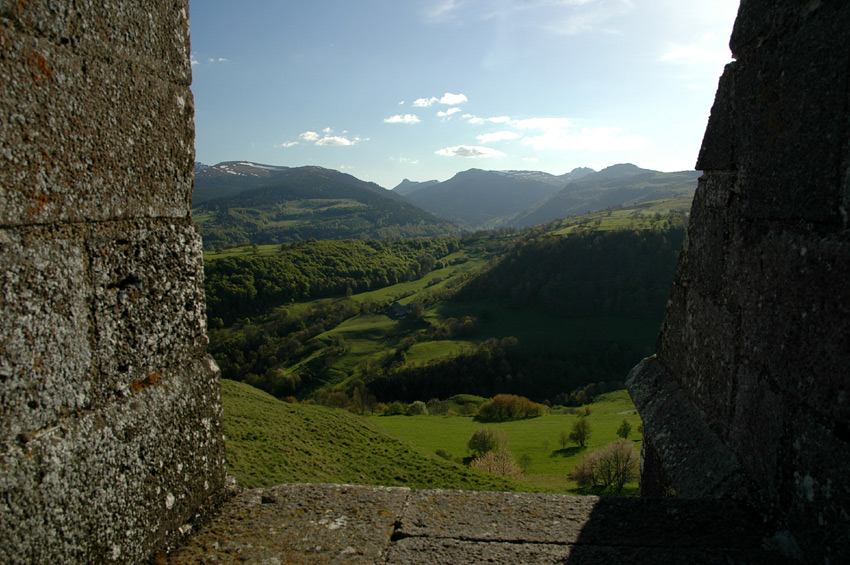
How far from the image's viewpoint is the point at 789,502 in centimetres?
193

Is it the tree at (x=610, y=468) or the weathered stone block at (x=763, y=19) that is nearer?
the weathered stone block at (x=763, y=19)

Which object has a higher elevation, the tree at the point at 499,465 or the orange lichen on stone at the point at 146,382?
the orange lichen on stone at the point at 146,382

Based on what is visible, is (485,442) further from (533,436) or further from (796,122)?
(796,122)

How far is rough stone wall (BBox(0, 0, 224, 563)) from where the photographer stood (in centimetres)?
144

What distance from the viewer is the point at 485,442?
3650 centimetres

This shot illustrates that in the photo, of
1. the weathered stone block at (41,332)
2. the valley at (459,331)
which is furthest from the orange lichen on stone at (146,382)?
the valley at (459,331)

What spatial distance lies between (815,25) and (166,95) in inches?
99.2

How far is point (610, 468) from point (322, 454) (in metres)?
18.1

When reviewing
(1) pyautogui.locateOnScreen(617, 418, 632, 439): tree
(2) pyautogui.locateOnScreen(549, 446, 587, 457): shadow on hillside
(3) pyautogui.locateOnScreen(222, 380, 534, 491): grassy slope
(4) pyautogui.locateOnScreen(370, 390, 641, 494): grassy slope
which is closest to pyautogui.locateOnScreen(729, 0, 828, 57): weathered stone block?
(3) pyautogui.locateOnScreen(222, 380, 534, 491): grassy slope

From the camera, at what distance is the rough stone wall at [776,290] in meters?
1.70

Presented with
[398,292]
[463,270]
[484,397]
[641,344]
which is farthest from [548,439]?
[463,270]

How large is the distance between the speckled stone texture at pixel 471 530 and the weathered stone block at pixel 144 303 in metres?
0.73

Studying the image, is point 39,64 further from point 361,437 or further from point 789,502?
point 361,437

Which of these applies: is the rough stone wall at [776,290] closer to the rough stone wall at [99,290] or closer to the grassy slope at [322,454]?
the rough stone wall at [99,290]
